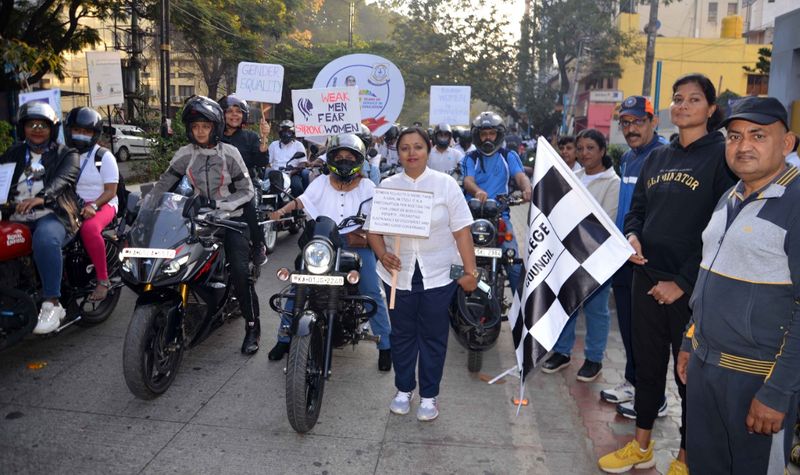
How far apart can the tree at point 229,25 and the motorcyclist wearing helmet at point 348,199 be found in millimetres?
17354

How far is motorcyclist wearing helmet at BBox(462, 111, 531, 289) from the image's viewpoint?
244 inches

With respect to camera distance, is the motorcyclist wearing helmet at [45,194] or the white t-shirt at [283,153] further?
the white t-shirt at [283,153]

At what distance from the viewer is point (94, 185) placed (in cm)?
566

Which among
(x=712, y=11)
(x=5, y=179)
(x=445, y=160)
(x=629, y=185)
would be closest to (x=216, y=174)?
(x=5, y=179)

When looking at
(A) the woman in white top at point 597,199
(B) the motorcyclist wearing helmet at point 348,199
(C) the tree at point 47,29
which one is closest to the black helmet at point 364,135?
(B) the motorcyclist wearing helmet at point 348,199

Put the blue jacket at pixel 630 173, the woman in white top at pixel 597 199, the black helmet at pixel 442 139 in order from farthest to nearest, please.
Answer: the black helmet at pixel 442 139 < the woman in white top at pixel 597 199 < the blue jacket at pixel 630 173

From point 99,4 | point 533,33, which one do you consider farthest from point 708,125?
point 533,33

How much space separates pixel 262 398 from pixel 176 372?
0.65 meters

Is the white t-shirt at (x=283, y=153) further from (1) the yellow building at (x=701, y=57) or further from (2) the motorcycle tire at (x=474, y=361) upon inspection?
(1) the yellow building at (x=701, y=57)

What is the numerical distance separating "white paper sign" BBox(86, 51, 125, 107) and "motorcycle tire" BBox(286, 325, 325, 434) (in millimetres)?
7283

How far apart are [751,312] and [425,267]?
2.04 meters

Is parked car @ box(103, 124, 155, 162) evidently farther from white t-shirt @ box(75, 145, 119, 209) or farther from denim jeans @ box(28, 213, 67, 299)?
denim jeans @ box(28, 213, 67, 299)

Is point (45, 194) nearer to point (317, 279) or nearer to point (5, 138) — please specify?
point (317, 279)

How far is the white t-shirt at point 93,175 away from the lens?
18.4ft
